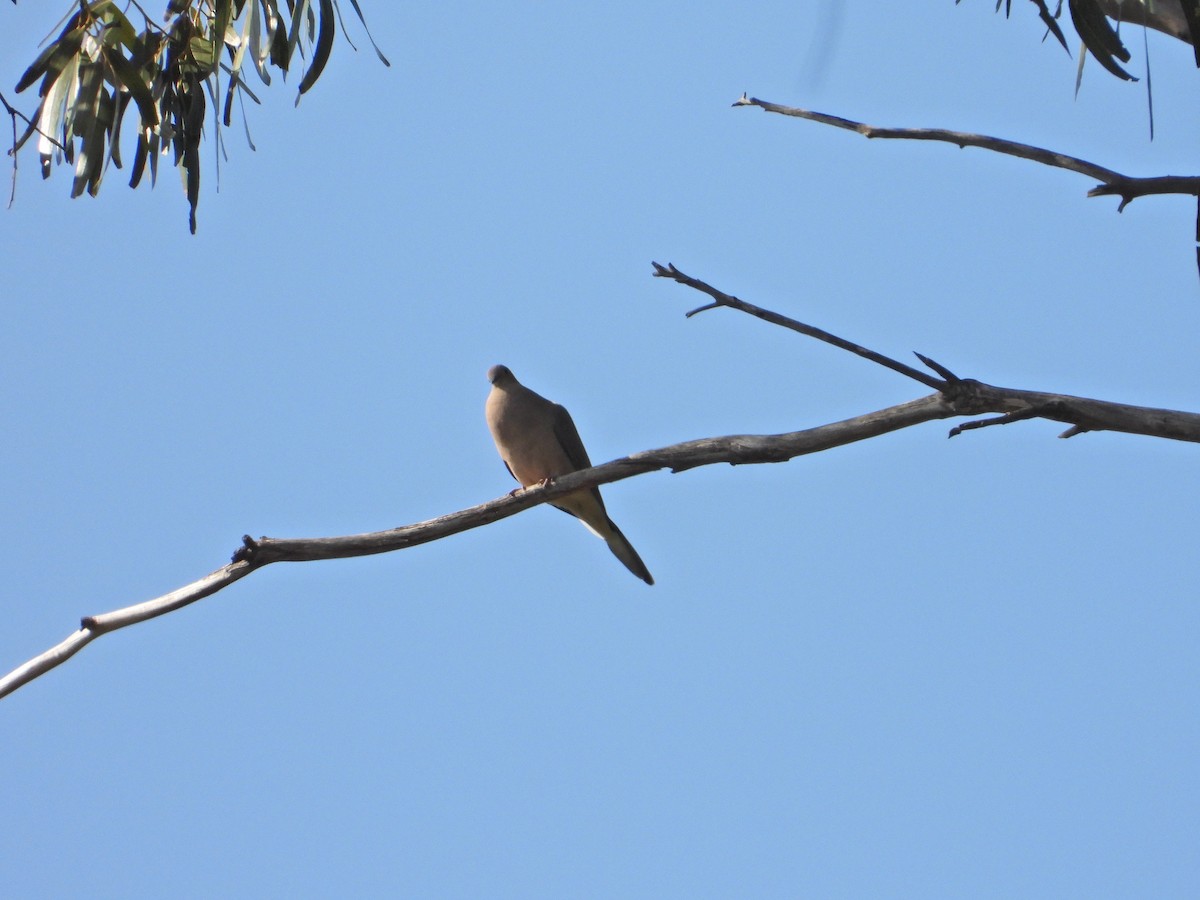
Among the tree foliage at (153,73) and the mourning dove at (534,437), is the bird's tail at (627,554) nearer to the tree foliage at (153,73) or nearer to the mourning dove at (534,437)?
the mourning dove at (534,437)

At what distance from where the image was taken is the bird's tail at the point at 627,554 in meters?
4.92

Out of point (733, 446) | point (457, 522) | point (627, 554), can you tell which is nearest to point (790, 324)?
point (733, 446)

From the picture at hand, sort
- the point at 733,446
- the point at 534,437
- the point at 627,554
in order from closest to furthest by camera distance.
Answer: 1. the point at 733,446
2. the point at 627,554
3. the point at 534,437

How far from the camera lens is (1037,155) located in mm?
3061

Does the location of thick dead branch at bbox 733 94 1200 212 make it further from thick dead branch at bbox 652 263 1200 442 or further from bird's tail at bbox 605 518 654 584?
bird's tail at bbox 605 518 654 584

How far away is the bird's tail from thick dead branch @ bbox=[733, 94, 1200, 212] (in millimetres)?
2010

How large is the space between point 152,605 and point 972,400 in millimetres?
1864

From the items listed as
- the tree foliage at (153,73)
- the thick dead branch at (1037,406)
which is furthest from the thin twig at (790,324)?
the tree foliage at (153,73)

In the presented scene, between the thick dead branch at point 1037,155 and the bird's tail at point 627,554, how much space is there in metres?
2.01

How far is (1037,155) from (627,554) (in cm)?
234

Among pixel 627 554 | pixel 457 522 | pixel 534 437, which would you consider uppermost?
pixel 534 437

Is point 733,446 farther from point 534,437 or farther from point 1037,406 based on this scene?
point 534,437

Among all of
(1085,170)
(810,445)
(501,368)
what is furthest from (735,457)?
(501,368)

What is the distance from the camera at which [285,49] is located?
162 inches
